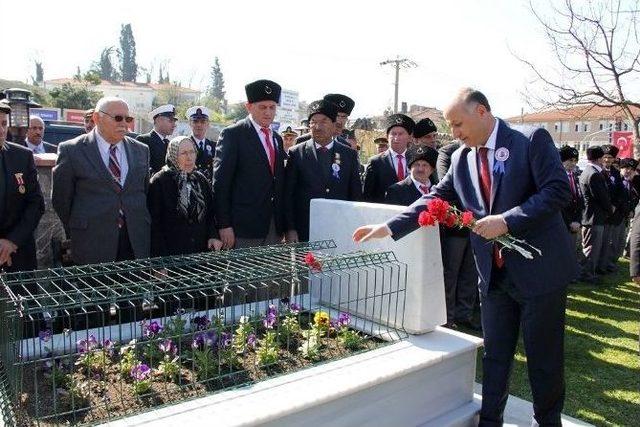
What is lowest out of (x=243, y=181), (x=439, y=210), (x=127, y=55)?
(x=439, y=210)

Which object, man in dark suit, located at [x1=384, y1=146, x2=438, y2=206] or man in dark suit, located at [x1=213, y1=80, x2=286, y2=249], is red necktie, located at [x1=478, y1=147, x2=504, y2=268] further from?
man in dark suit, located at [x1=213, y1=80, x2=286, y2=249]

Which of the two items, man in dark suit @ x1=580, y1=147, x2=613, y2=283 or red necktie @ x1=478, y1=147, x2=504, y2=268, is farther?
man in dark suit @ x1=580, y1=147, x2=613, y2=283

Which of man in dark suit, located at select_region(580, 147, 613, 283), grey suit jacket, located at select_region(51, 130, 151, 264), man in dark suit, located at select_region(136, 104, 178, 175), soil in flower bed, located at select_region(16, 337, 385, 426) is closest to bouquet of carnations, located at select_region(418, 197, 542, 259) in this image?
soil in flower bed, located at select_region(16, 337, 385, 426)

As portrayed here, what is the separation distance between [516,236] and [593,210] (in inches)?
245

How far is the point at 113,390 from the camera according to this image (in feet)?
8.71

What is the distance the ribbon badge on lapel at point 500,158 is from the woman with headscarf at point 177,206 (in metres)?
2.47

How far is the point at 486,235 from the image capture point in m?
2.76

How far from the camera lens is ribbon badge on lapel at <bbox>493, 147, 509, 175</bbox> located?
2.89 metres

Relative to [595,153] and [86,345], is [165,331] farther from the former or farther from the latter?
[595,153]

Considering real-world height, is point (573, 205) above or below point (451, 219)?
below

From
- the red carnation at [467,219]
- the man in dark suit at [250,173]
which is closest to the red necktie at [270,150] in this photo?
the man in dark suit at [250,173]

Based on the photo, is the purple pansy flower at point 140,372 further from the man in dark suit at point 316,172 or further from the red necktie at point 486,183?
the man in dark suit at point 316,172

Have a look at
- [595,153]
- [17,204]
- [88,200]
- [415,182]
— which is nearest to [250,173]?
[88,200]

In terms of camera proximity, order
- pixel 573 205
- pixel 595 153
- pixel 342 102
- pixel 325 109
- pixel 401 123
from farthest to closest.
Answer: pixel 595 153, pixel 573 205, pixel 342 102, pixel 401 123, pixel 325 109
